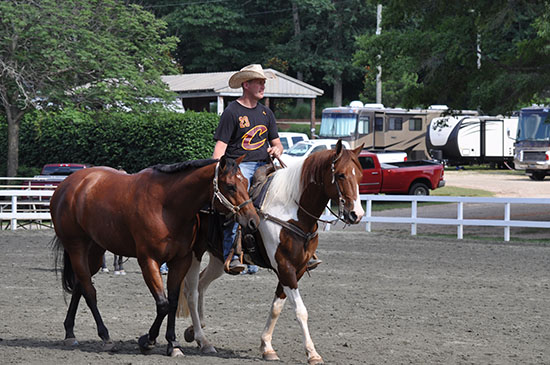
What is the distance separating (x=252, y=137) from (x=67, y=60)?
21000 millimetres

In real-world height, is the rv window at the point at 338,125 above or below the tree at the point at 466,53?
below

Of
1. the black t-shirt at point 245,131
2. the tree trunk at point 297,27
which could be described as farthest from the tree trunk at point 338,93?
the black t-shirt at point 245,131

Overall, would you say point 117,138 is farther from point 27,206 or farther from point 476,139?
point 476,139

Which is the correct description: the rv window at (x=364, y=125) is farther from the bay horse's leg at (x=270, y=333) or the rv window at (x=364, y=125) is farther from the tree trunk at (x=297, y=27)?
the bay horse's leg at (x=270, y=333)

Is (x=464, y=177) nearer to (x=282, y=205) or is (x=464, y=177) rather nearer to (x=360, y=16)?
(x=360, y=16)

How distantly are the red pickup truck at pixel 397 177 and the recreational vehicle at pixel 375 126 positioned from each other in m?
12.6

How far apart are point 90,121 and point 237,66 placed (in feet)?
108

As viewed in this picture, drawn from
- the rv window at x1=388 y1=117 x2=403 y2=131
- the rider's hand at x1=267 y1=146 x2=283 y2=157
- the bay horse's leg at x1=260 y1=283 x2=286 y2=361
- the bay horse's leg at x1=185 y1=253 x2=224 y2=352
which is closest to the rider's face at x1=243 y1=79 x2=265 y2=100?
the rider's hand at x1=267 y1=146 x2=283 y2=157

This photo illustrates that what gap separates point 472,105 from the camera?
20969 mm

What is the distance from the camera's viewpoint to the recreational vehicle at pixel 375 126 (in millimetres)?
43562

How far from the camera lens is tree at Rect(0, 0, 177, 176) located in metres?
27.7

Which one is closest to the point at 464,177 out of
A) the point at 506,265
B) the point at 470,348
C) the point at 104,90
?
the point at 104,90

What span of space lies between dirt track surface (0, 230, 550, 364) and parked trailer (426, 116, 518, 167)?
3158 centimetres

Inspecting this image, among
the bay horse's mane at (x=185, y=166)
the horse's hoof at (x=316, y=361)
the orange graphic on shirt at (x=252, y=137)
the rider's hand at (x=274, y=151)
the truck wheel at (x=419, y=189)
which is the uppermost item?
the orange graphic on shirt at (x=252, y=137)
